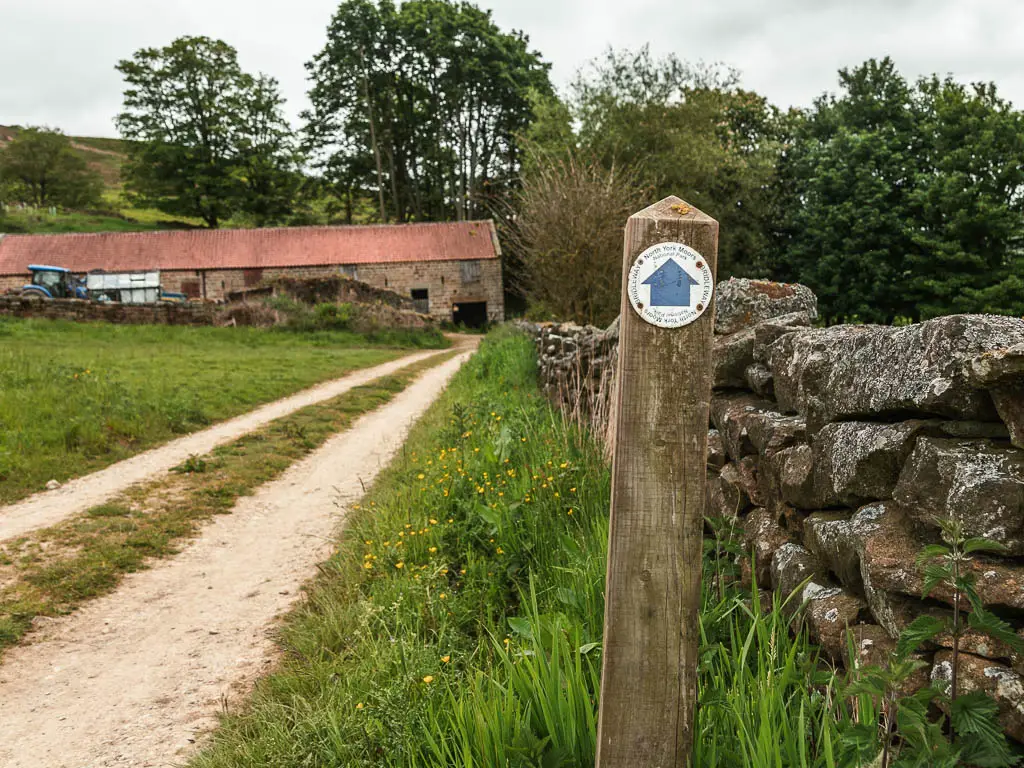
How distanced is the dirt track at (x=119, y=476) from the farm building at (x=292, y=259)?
83.1ft

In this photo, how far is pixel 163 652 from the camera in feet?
Result: 13.6

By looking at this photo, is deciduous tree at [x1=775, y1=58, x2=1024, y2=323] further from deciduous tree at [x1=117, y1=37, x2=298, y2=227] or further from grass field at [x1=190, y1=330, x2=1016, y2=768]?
deciduous tree at [x1=117, y1=37, x2=298, y2=227]

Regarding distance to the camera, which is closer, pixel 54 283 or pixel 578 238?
pixel 578 238

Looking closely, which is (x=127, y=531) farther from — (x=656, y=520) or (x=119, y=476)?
(x=656, y=520)

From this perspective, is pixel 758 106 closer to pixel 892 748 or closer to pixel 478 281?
pixel 478 281

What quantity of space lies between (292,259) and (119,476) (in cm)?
3146

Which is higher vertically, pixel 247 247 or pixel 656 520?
pixel 247 247

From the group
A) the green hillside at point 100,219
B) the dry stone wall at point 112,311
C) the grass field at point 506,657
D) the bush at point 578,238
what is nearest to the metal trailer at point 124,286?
the dry stone wall at point 112,311

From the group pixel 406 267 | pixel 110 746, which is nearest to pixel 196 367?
pixel 110 746

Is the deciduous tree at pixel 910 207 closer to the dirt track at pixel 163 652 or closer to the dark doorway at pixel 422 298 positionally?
the dark doorway at pixel 422 298

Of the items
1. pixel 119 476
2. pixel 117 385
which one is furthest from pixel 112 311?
pixel 119 476

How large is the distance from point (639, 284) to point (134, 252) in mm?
41305

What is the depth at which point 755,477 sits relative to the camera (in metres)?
3.35

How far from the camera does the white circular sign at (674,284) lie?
1.79 meters
